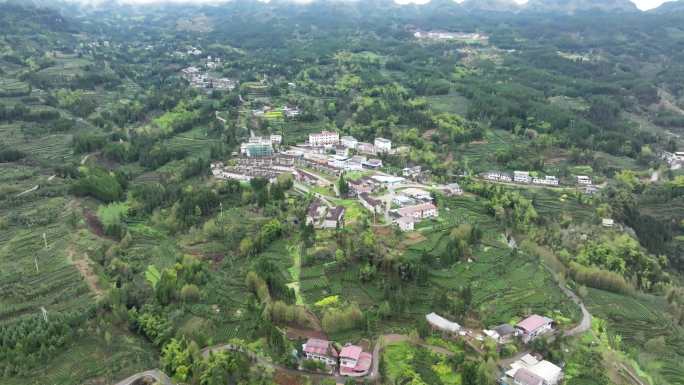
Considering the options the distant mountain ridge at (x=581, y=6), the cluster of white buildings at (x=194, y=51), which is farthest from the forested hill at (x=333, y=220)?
the distant mountain ridge at (x=581, y=6)

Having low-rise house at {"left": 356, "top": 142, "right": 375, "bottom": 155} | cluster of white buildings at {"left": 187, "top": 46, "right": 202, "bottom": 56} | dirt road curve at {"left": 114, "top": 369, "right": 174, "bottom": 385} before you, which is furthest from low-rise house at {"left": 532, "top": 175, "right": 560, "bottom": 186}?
cluster of white buildings at {"left": 187, "top": 46, "right": 202, "bottom": 56}

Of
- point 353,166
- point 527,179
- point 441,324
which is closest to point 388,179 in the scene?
point 353,166

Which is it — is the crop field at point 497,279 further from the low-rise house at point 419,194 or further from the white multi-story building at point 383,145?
the white multi-story building at point 383,145

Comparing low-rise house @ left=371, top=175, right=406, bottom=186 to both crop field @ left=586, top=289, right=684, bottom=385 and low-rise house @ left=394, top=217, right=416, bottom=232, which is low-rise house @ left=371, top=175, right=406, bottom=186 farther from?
crop field @ left=586, top=289, right=684, bottom=385

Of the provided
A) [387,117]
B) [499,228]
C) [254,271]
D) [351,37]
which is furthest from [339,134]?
[351,37]

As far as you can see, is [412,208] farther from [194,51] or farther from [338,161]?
[194,51]
